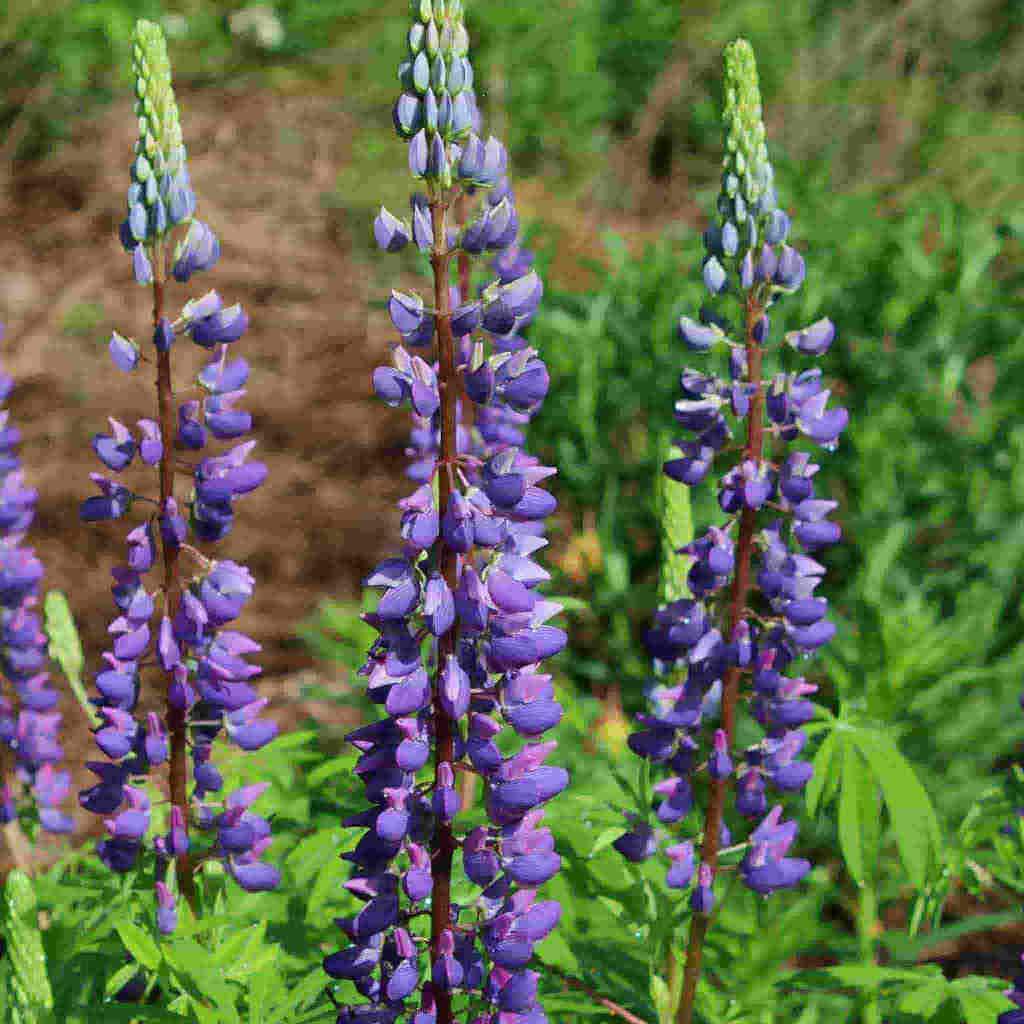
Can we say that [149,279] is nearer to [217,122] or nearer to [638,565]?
[638,565]

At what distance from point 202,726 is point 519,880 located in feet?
3.03

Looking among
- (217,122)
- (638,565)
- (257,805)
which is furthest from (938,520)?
(217,122)

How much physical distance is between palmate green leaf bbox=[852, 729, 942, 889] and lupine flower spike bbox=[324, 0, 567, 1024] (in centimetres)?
81

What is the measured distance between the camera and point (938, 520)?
4.84 metres

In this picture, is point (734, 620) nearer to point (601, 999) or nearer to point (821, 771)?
point (821, 771)

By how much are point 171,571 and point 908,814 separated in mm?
1425

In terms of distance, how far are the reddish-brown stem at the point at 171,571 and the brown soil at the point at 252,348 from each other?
94.1 inches

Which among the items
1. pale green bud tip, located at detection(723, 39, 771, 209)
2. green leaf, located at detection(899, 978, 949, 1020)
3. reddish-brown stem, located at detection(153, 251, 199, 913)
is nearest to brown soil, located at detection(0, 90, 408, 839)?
reddish-brown stem, located at detection(153, 251, 199, 913)

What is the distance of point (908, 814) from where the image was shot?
7.80 ft

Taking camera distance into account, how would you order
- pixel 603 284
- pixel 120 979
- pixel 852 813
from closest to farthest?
pixel 120 979 → pixel 852 813 → pixel 603 284

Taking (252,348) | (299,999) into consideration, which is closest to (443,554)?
(299,999)

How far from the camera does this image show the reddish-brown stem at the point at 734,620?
7.64ft

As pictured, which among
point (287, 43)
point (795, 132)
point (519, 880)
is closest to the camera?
point (519, 880)

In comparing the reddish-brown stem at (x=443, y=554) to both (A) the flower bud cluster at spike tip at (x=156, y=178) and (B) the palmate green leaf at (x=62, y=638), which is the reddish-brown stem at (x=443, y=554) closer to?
(A) the flower bud cluster at spike tip at (x=156, y=178)
